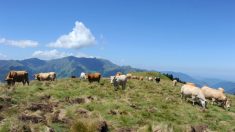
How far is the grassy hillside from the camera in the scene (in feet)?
53.2

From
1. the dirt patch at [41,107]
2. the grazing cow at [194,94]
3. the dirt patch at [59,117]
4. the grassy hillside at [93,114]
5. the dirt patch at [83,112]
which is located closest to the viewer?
the grassy hillside at [93,114]

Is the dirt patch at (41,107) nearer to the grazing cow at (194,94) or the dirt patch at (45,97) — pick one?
the dirt patch at (45,97)

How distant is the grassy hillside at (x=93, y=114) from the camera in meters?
16.2

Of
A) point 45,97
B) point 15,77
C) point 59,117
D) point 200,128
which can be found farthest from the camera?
point 15,77

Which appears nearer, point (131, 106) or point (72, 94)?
point (131, 106)

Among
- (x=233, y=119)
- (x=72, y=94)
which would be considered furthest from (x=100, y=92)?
(x=233, y=119)

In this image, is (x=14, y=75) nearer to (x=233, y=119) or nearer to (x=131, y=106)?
(x=131, y=106)

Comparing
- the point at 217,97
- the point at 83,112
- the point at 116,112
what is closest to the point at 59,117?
the point at 83,112

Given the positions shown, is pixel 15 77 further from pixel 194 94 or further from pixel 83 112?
pixel 83 112

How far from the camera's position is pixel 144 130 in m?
16.4

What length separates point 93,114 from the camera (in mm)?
20812

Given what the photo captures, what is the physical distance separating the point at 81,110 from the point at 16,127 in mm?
6662

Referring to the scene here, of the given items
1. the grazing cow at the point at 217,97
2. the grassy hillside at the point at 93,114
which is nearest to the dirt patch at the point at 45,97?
the grassy hillside at the point at 93,114

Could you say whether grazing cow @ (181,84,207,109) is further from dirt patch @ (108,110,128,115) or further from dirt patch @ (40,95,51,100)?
dirt patch @ (40,95,51,100)
